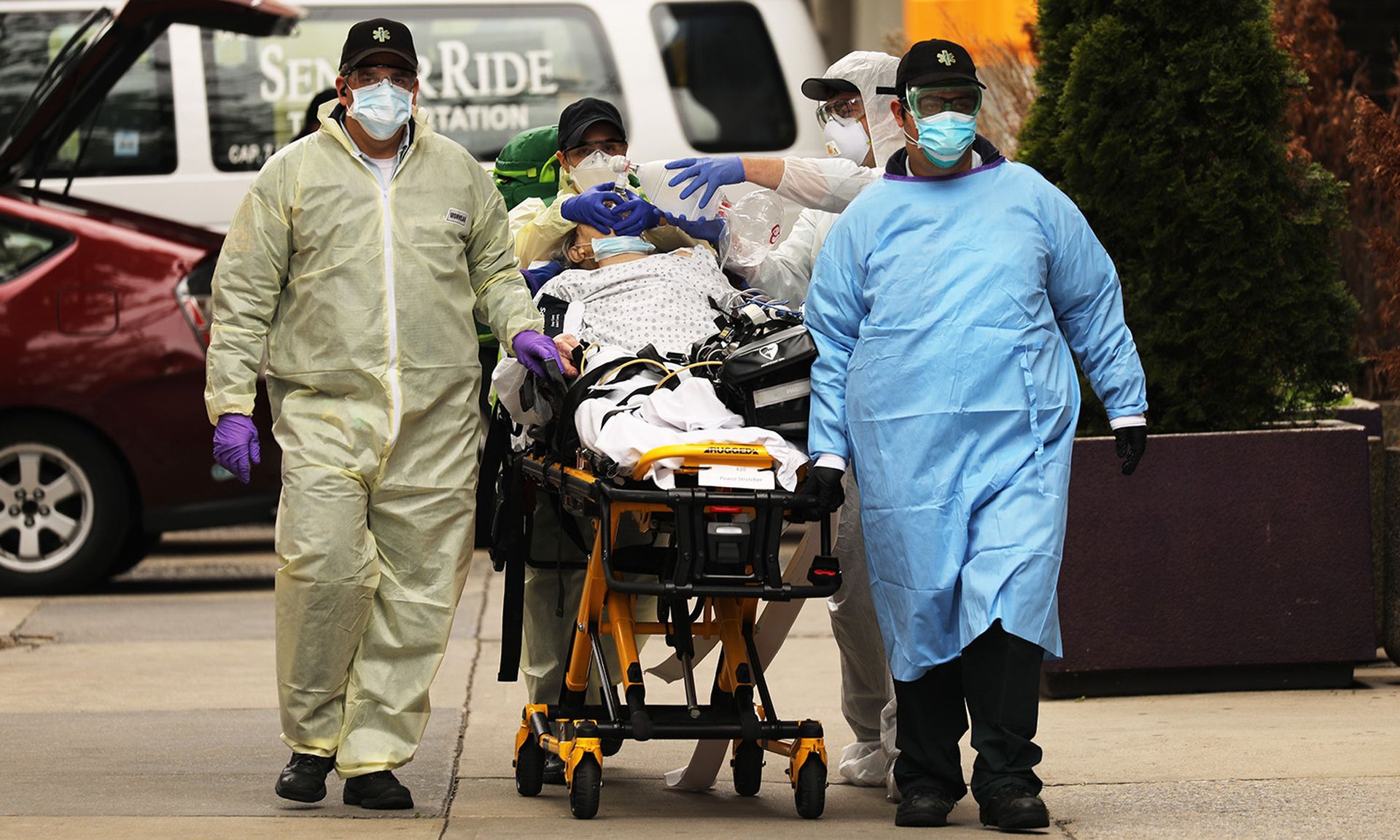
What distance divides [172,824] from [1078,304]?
257 cm

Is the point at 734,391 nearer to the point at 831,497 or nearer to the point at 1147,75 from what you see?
the point at 831,497

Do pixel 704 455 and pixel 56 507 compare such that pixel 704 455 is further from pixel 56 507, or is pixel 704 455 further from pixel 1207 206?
pixel 56 507

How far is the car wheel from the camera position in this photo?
9.91m

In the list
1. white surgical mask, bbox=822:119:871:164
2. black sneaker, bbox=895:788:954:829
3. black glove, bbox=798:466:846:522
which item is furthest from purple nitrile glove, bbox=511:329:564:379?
black sneaker, bbox=895:788:954:829

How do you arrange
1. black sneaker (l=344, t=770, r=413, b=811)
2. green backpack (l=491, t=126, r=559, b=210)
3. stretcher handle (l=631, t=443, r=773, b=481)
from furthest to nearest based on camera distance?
green backpack (l=491, t=126, r=559, b=210) → black sneaker (l=344, t=770, r=413, b=811) → stretcher handle (l=631, t=443, r=773, b=481)

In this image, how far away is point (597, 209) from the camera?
19.6 feet

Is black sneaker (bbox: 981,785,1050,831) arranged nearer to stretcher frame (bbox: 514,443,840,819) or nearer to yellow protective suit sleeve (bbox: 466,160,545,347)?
stretcher frame (bbox: 514,443,840,819)

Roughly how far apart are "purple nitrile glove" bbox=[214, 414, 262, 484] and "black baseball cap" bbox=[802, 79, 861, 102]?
6.09ft

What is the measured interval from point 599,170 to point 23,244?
4.58 metres

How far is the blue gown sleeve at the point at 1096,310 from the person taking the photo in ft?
18.1

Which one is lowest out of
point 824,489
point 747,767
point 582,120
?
point 747,767

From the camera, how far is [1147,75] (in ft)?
23.3

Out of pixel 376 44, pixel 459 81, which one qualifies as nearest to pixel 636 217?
pixel 376 44

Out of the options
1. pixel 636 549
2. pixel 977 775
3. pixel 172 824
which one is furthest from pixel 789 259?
pixel 172 824
